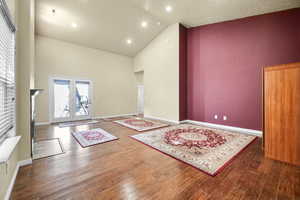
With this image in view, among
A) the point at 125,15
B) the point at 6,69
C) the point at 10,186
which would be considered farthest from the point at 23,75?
the point at 125,15

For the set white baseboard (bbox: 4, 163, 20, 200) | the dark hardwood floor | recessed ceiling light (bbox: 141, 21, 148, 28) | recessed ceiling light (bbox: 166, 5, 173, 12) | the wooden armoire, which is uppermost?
recessed ceiling light (bbox: 166, 5, 173, 12)

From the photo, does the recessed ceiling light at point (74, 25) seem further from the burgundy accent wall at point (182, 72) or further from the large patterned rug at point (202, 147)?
the large patterned rug at point (202, 147)

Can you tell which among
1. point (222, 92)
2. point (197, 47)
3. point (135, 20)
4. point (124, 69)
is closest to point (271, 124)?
point (222, 92)

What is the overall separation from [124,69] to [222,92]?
17.8ft

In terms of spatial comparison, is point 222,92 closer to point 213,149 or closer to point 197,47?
→ point 197,47

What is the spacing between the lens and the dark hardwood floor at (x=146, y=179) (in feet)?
5.18

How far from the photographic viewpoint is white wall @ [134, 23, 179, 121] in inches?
218

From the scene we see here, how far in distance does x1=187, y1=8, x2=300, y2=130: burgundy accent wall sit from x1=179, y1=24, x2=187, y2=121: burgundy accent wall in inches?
7.4

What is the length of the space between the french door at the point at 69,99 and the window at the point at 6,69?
427 centimetres

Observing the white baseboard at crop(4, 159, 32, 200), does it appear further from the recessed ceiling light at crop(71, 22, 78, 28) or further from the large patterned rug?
the recessed ceiling light at crop(71, 22, 78, 28)

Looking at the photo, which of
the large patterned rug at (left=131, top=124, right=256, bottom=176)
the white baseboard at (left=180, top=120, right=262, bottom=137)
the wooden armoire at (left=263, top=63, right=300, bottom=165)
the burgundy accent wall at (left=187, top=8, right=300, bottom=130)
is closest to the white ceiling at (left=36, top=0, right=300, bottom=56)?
the burgundy accent wall at (left=187, top=8, right=300, bottom=130)

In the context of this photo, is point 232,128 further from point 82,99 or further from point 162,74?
point 82,99

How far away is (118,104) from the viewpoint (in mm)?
7488

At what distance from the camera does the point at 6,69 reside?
1.62 meters
